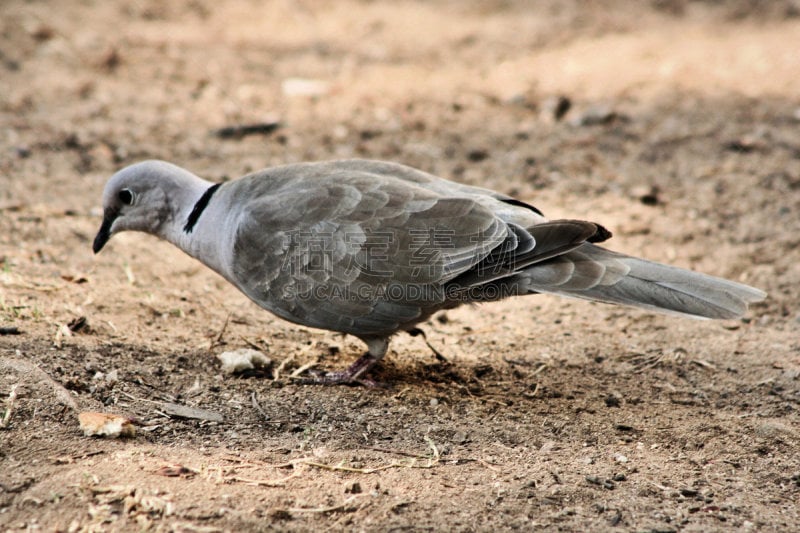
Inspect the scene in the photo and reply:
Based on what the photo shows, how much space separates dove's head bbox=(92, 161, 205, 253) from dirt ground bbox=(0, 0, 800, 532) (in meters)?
0.45

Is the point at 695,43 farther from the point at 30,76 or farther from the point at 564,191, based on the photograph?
the point at 30,76

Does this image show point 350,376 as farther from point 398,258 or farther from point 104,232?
point 104,232

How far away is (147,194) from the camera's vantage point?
437 centimetres

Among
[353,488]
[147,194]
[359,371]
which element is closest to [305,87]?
[147,194]

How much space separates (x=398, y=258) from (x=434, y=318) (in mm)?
1218

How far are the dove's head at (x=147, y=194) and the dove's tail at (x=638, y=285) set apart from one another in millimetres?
1801

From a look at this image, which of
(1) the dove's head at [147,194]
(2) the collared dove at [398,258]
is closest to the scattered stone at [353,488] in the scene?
(2) the collared dove at [398,258]

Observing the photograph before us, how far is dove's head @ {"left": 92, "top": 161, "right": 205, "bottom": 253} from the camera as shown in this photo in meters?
4.36

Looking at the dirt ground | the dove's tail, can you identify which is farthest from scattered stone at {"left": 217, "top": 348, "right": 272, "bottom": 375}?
the dove's tail

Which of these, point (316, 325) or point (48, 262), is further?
point (48, 262)

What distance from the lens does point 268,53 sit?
861 cm

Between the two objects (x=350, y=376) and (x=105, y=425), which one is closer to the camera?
(x=105, y=425)

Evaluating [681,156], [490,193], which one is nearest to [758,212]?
[681,156]

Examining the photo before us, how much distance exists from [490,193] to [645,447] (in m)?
1.45
